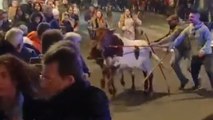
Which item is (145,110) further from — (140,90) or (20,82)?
(20,82)

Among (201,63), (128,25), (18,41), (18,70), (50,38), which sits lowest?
(201,63)

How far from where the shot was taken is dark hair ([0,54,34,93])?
2648 mm

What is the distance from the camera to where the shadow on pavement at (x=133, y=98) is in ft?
30.6

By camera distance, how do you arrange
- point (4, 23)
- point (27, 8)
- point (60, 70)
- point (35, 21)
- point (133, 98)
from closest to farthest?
1. point (60, 70)
2. point (133, 98)
3. point (35, 21)
4. point (4, 23)
5. point (27, 8)

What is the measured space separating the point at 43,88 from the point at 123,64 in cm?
697

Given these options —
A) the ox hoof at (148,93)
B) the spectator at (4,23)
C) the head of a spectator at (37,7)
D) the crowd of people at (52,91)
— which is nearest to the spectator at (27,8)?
the head of a spectator at (37,7)

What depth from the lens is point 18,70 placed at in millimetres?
2648

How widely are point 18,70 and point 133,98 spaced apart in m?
7.08

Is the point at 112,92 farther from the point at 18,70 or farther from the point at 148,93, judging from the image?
the point at 18,70

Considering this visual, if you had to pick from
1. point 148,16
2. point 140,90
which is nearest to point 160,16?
point 148,16

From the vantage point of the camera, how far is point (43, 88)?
267cm

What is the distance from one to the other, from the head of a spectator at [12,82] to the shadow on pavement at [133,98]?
655cm

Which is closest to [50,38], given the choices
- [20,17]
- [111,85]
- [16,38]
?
[16,38]

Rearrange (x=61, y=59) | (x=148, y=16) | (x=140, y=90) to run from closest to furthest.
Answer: (x=61, y=59), (x=140, y=90), (x=148, y=16)
